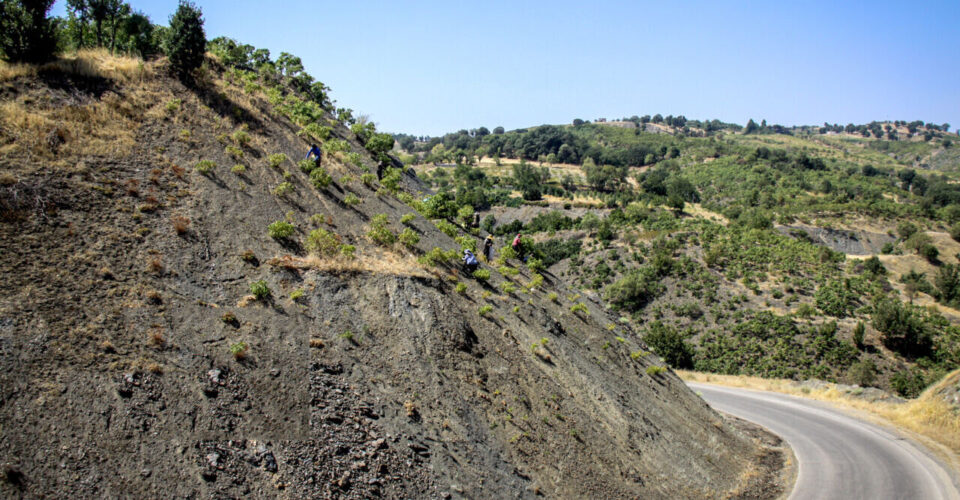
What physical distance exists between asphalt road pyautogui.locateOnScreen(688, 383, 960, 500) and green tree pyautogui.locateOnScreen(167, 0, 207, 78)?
1222 inches

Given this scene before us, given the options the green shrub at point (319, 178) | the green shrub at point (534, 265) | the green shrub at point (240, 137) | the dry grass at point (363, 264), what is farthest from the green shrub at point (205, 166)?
the green shrub at point (534, 265)

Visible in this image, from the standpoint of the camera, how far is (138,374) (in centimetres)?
1030

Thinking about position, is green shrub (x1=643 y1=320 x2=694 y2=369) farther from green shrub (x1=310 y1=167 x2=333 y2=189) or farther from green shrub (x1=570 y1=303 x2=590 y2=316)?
green shrub (x1=310 y1=167 x2=333 y2=189)

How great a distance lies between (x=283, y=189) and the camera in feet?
62.8

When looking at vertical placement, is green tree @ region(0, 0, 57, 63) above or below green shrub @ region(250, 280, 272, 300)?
above

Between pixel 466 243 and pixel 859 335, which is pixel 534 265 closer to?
pixel 466 243

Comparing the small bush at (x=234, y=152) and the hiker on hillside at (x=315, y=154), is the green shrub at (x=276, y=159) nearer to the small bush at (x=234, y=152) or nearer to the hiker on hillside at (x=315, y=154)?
the small bush at (x=234, y=152)

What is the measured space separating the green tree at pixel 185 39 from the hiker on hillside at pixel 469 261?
15.8 meters

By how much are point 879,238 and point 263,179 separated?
89548mm

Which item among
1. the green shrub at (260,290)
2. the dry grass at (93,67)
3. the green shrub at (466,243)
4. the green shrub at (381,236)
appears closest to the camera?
the green shrub at (260,290)

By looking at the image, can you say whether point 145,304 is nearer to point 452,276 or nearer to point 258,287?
point 258,287

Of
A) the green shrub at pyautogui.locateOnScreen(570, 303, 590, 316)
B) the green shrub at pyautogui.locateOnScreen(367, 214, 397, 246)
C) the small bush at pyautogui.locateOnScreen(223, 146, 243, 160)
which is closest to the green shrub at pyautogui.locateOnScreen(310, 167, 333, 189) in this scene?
the small bush at pyautogui.locateOnScreen(223, 146, 243, 160)

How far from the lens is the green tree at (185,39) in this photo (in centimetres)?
2231

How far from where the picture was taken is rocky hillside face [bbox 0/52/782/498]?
9.56 m
